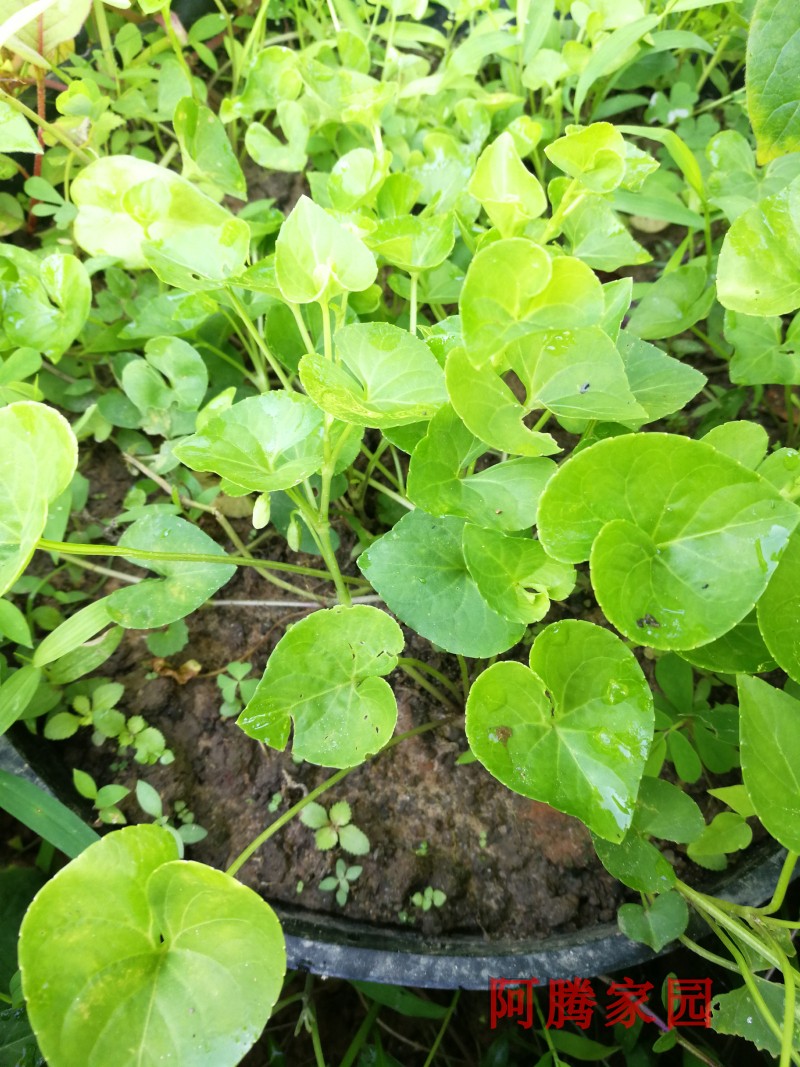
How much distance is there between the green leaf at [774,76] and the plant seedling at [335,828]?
81 centimetres

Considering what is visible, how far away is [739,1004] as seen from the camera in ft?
2.03

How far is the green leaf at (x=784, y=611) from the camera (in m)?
0.51

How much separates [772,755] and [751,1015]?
272 mm

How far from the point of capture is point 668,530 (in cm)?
52

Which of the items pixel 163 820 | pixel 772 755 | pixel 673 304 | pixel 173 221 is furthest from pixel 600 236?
pixel 163 820

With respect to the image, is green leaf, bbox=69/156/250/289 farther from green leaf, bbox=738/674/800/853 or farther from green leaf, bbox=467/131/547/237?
green leaf, bbox=738/674/800/853

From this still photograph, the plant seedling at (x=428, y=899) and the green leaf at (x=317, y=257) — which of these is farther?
the plant seedling at (x=428, y=899)

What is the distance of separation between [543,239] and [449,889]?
66 centimetres

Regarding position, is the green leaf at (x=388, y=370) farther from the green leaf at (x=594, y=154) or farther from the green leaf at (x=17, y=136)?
the green leaf at (x=17, y=136)

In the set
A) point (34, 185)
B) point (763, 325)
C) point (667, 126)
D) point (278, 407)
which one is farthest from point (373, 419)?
point (667, 126)

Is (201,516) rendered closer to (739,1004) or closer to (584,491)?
(584,491)

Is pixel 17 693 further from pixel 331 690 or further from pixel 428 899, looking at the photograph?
pixel 428 899

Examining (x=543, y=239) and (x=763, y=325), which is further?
(x=763, y=325)

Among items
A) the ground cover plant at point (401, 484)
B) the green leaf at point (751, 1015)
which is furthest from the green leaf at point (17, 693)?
the green leaf at point (751, 1015)
